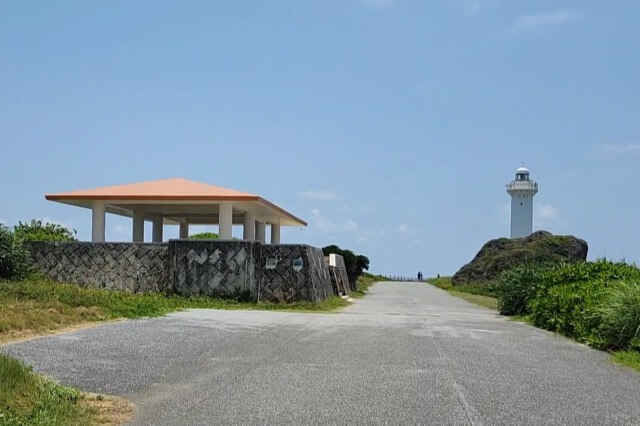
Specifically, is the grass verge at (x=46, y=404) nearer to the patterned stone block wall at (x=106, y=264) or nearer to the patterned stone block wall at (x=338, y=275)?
the patterned stone block wall at (x=106, y=264)

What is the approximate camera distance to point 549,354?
13891 millimetres

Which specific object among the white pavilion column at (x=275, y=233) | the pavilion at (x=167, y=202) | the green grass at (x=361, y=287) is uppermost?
the pavilion at (x=167, y=202)

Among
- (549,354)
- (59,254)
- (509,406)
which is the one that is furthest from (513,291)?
(509,406)

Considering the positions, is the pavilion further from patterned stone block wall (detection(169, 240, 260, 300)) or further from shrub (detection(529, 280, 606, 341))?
shrub (detection(529, 280, 606, 341))

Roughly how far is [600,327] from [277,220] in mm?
31138

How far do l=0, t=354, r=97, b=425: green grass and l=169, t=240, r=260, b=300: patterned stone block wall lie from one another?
57.2 feet

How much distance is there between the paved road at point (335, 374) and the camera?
8445mm

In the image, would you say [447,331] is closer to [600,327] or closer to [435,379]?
[600,327]

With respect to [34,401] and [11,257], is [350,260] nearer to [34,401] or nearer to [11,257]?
[11,257]

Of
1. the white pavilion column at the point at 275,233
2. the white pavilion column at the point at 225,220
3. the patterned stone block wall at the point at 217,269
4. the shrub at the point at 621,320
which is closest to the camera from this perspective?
the shrub at the point at 621,320

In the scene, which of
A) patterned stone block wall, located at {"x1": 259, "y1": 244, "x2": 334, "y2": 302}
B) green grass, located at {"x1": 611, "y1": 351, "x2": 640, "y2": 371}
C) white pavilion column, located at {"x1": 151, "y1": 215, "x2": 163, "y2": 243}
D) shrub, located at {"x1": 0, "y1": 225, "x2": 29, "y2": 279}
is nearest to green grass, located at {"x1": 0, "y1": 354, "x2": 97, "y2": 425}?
green grass, located at {"x1": 611, "y1": 351, "x2": 640, "y2": 371}

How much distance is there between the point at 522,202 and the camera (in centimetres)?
6638

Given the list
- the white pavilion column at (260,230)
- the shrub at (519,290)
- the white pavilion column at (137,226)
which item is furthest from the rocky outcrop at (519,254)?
the shrub at (519,290)

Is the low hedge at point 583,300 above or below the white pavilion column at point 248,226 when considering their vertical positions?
below
